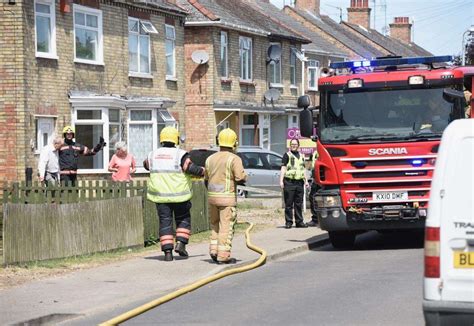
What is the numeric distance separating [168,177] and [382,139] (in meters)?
3.76

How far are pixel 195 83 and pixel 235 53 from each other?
2584mm

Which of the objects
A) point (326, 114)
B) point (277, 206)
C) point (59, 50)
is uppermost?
point (59, 50)

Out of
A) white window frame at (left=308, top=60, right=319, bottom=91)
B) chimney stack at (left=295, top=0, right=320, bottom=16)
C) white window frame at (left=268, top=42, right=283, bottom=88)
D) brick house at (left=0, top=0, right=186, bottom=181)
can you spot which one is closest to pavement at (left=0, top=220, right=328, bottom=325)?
brick house at (left=0, top=0, right=186, bottom=181)

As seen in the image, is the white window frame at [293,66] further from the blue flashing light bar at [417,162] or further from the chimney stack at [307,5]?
the blue flashing light bar at [417,162]

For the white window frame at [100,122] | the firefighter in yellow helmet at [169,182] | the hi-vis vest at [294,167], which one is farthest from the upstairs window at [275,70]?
the firefighter in yellow helmet at [169,182]

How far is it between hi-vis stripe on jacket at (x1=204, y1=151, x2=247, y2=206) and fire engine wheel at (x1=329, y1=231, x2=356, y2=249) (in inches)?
141

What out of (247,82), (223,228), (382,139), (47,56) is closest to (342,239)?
(382,139)

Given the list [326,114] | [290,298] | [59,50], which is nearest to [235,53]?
[59,50]

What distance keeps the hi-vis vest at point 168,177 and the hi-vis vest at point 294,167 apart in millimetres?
6305

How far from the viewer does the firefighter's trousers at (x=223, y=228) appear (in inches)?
577

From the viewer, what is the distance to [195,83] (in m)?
39.2

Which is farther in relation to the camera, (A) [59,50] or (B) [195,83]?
(B) [195,83]

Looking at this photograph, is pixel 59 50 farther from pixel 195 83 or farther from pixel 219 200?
pixel 219 200

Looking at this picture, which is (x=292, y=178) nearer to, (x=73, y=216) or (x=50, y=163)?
(x=50, y=163)
